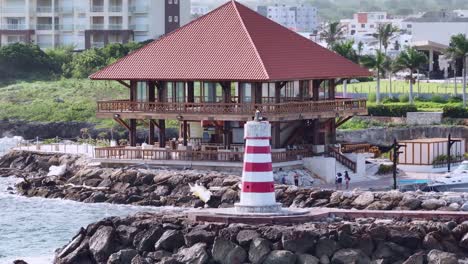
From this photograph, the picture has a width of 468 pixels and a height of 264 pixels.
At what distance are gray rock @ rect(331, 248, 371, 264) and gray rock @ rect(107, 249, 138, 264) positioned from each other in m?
4.07

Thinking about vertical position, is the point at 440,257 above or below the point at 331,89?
below

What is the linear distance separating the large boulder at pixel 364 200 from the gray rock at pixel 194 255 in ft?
26.0

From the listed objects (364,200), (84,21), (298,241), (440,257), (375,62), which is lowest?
(440,257)

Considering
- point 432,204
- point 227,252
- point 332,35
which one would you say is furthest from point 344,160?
point 332,35

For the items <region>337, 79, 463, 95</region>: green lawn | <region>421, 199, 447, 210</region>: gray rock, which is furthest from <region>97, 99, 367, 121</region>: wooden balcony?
<region>337, 79, 463, 95</region>: green lawn

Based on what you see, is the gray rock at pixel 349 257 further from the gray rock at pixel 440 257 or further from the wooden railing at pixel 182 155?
the wooden railing at pixel 182 155

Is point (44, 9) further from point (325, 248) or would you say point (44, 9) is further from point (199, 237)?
point (325, 248)

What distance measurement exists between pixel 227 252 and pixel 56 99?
41.9 meters

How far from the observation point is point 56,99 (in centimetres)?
7312

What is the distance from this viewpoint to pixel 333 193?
41.1 metres

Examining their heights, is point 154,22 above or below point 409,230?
above

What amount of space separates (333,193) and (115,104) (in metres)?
12.0

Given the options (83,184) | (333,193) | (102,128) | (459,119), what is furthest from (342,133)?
(333,193)

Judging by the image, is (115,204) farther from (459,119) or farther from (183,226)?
(459,119)
